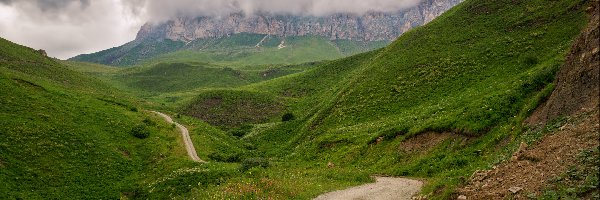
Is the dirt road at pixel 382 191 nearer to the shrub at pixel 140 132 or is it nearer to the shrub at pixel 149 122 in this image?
the shrub at pixel 140 132

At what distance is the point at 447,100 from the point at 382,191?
2385 cm

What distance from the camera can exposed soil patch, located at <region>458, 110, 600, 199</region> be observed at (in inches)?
505

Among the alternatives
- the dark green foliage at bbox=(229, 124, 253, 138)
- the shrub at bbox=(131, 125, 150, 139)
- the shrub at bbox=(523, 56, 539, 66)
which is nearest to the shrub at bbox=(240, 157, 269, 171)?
the shrub at bbox=(131, 125, 150, 139)

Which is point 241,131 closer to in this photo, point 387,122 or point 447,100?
point 387,122

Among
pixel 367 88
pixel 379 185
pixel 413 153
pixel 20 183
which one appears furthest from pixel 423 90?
pixel 20 183

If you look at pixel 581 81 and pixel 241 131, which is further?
pixel 241 131

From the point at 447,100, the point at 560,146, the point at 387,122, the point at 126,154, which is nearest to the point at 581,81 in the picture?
the point at 560,146

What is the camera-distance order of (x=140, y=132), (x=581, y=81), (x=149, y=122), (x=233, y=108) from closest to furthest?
1. (x=581, y=81)
2. (x=140, y=132)
3. (x=149, y=122)
4. (x=233, y=108)

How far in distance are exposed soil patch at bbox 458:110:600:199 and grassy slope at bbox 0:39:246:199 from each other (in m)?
24.8

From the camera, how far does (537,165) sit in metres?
14.0

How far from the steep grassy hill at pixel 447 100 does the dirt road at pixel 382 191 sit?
1.93 m

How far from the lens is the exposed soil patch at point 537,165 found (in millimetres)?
12828

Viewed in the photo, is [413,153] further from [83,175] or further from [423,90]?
[83,175]

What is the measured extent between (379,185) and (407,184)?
186cm
